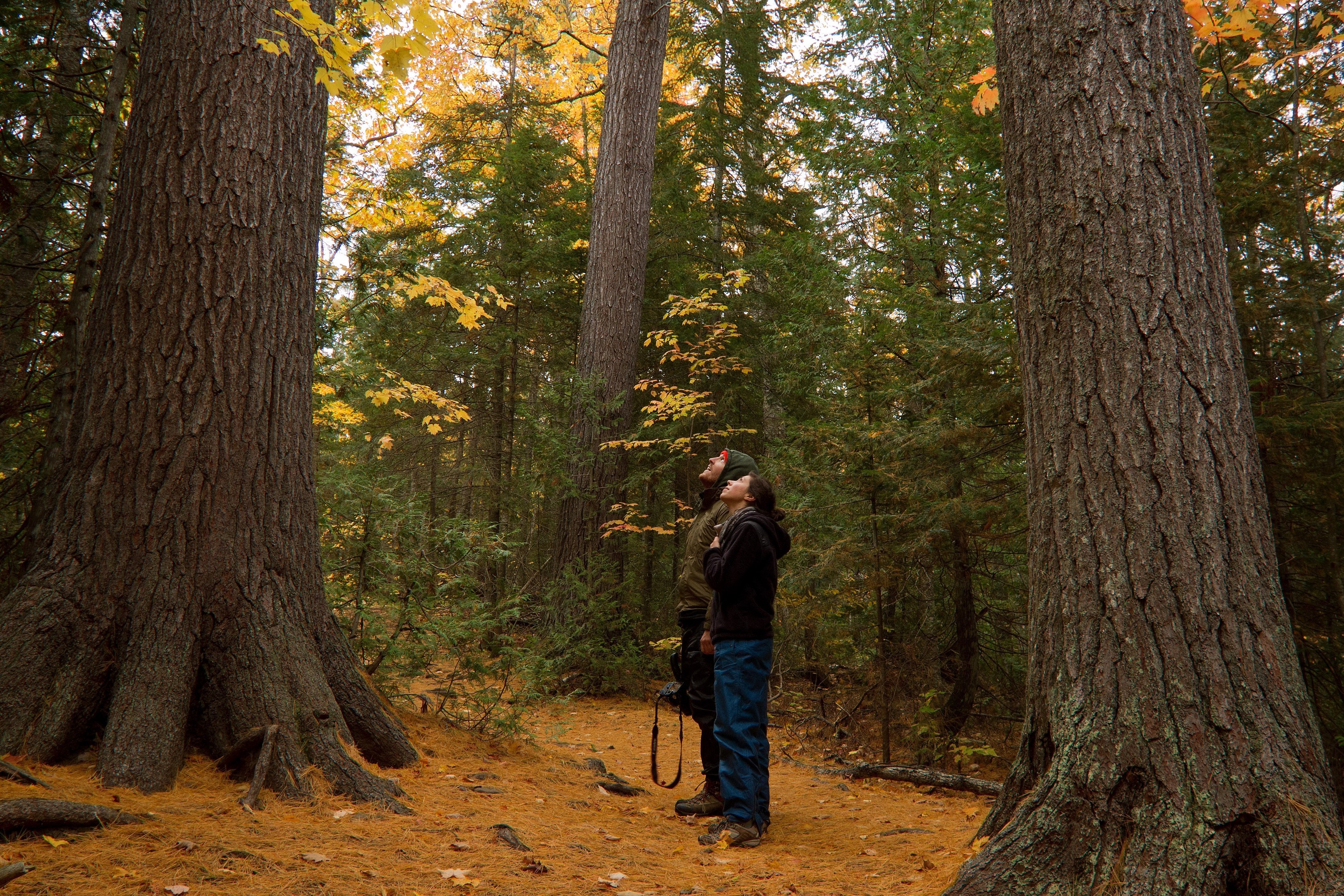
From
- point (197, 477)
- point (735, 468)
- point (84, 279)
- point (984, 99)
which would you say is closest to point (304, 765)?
point (197, 477)

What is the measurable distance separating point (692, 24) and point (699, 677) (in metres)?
14.4

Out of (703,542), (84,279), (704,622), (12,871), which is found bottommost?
(12,871)

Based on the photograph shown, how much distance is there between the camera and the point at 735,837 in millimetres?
4207

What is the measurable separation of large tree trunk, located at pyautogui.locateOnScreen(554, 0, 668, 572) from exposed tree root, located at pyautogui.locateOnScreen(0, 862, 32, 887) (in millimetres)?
7532

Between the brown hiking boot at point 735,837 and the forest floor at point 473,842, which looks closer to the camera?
the forest floor at point 473,842

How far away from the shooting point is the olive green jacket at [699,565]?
521cm

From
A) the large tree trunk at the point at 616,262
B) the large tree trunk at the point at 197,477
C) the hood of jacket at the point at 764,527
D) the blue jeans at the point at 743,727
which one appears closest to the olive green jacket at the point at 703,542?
the hood of jacket at the point at 764,527

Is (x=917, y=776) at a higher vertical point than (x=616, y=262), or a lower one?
lower

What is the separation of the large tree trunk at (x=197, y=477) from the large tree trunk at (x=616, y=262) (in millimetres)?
5828

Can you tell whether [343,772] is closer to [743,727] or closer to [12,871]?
[12,871]

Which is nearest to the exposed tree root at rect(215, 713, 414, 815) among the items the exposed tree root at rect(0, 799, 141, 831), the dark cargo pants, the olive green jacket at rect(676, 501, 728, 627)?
the exposed tree root at rect(0, 799, 141, 831)

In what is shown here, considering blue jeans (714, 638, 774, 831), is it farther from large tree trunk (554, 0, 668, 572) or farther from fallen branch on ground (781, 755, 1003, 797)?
large tree trunk (554, 0, 668, 572)

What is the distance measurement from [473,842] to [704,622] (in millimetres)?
2206

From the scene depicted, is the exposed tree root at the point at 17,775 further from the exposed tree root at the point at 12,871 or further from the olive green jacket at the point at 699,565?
the olive green jacket at the point at 699,565
